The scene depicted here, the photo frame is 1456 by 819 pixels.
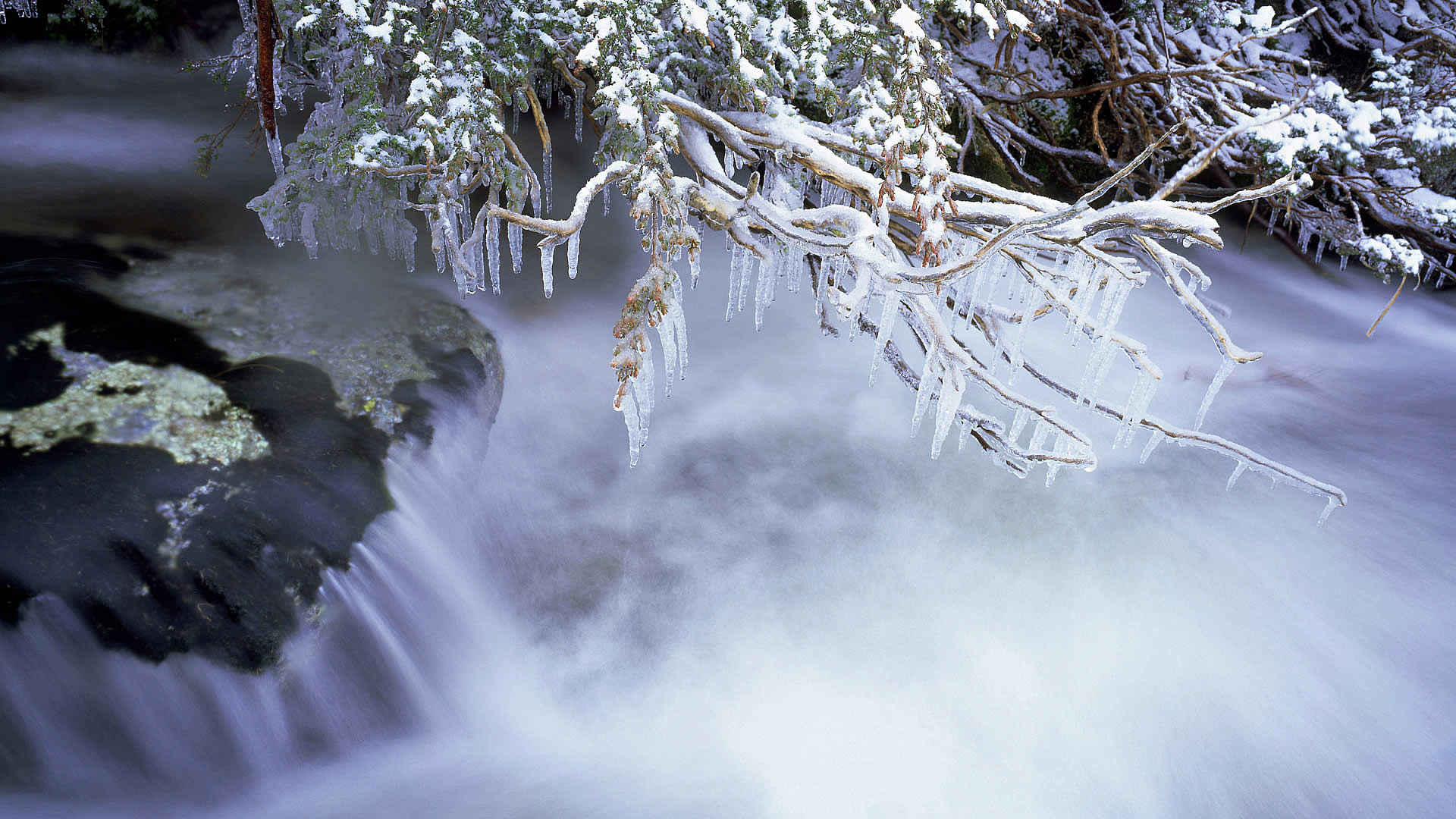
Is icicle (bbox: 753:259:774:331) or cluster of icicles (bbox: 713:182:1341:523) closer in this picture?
cluster of icicles (bbox: 713:182:1341:523)

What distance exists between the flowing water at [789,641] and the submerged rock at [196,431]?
0.14 metres

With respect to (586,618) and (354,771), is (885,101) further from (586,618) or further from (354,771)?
(354,771)

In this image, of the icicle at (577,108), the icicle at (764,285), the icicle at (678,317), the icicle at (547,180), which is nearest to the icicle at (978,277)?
the icicle at (764,285)

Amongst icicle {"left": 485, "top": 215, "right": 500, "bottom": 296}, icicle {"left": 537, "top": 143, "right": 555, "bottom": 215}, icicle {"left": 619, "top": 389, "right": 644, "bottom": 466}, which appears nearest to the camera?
icicle {"left": 619, "top": 389, "right": 644, "bottom": 466}

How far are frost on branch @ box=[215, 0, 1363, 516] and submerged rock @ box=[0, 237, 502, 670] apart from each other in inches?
19.8

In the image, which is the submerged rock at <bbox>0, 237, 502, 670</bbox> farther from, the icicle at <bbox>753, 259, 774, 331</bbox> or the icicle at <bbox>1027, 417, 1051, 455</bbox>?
the icicle at <bbox>1027, 417, 1051, 455</bbox>

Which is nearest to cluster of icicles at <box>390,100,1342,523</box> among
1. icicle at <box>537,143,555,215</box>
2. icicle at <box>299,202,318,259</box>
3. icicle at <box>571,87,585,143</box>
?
icicle at <box>537,143,555,215</box>

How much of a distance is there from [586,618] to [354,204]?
2.26 meters

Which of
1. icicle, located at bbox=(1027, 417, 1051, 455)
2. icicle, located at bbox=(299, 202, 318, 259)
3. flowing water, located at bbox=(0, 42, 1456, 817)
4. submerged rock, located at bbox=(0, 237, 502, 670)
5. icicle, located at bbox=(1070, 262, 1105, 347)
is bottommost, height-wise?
flowing water, located at bbox=(0, 42, 1456, 817)

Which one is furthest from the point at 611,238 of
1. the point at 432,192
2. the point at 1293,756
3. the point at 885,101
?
the point at 1293,756

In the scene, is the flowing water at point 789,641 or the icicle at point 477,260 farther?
the icicle at point 477,260

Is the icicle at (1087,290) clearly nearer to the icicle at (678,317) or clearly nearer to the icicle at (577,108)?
the icicle at (678,317)

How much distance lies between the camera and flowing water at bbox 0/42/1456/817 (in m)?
2.99

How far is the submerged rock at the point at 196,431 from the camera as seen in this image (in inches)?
111
